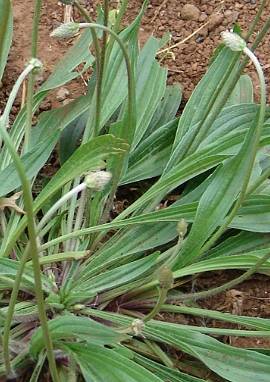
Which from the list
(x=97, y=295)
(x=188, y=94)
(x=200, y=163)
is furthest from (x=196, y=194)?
(x=188, y=94)

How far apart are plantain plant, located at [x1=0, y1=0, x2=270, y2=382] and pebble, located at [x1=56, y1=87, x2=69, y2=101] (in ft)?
0.69

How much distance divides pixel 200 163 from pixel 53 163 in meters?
0.58

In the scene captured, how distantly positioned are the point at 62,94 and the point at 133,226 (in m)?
0.68

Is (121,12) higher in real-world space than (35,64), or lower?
higher

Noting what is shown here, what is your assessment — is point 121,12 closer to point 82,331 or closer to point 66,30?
point 66,30

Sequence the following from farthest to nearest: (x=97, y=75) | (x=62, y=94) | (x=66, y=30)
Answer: (x=62, y=94), (x=97, y=75), (x=66, y=30)

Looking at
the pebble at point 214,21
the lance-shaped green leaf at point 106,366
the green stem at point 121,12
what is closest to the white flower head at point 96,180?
the lance-shaped green leaf at point 106,366

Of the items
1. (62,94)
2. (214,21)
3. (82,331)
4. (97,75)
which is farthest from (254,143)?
(214,21)

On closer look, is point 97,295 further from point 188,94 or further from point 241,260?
point 188,94

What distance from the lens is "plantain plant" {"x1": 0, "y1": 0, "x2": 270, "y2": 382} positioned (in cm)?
176

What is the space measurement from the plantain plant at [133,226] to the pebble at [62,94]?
209 mm

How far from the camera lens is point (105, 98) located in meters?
2.29

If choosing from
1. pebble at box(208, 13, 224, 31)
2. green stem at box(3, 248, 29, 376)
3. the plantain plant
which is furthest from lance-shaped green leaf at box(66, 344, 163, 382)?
pebble at box(208, 13, 224, 31)

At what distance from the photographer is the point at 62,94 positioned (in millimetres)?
2576
